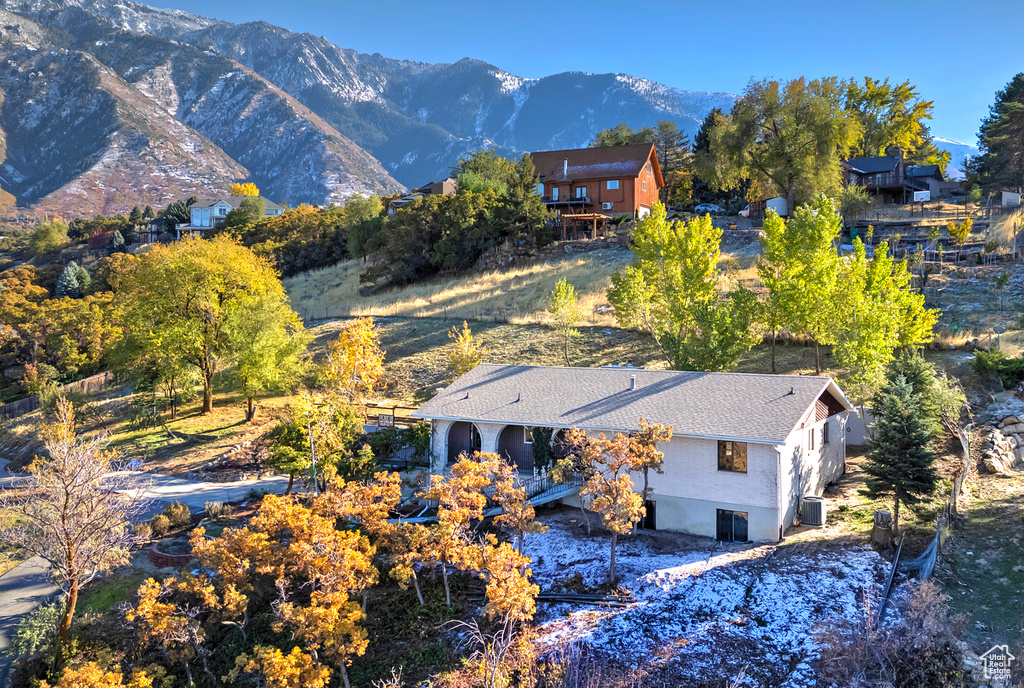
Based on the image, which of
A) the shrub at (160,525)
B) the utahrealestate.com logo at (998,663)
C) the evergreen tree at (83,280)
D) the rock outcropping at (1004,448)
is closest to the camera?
the utahrealestate.com logo at (998,663)

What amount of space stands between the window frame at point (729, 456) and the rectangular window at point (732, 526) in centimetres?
141

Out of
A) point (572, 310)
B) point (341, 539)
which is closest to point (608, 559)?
point (341, 539)

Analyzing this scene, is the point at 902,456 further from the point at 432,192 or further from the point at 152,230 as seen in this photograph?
the point at 152,230

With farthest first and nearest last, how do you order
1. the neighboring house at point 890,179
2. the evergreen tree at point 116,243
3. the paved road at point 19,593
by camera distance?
the evergreen tree at point 116,243 → the neighboring house at point 890,179 → the paved road at point 19,593

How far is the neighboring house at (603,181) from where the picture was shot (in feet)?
219

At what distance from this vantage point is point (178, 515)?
2503cm

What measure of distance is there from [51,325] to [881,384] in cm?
6419

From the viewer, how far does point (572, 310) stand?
41.0 metres

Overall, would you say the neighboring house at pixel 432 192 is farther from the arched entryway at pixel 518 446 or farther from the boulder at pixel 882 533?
the boulder at pixel 882 533

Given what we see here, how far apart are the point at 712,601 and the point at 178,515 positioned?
2091 cm

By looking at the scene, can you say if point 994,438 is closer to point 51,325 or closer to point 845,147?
point 845,147

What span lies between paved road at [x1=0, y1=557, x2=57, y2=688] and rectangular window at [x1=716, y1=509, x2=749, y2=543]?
21.7 meters

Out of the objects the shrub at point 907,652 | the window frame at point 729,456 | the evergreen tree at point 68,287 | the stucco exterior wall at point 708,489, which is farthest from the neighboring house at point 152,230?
the shrub at point 907,652

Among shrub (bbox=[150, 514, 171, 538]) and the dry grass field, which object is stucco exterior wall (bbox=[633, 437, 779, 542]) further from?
the dry grass field
